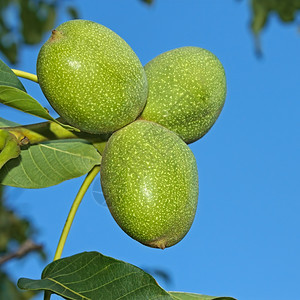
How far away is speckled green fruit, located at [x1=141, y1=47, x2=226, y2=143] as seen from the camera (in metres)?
1.54

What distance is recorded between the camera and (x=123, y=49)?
1.43 metres

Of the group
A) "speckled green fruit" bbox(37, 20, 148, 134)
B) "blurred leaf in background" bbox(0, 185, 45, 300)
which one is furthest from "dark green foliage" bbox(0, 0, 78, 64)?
"speckled green fruit" bbox(37, 20, 148, 134)

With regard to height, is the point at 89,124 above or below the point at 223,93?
below

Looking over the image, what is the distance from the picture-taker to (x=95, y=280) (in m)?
1.37

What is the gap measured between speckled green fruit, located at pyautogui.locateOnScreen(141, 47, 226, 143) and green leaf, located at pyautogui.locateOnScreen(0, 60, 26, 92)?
384 millimetres

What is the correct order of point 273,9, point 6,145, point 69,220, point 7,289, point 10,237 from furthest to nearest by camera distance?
point 10,237, point 273,9, point 7,289, point 69,220, point 6,145

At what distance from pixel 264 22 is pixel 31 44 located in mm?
1648

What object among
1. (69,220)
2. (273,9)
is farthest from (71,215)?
(273,9)

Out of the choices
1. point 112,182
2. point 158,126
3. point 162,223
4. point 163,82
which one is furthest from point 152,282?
point 163,82

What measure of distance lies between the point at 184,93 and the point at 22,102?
474 mm

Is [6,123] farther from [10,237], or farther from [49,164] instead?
[10,237]

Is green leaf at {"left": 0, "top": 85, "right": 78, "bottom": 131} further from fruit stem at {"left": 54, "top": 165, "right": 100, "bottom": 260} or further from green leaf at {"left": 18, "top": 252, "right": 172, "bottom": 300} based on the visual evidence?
green leaf at {"left": 18, "top": 252, "right": 172, "bottom": 300}

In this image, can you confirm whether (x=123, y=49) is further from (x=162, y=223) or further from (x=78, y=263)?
(x=78, y=263)

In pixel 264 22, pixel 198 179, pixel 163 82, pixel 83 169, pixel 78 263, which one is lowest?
pixel 78 263
